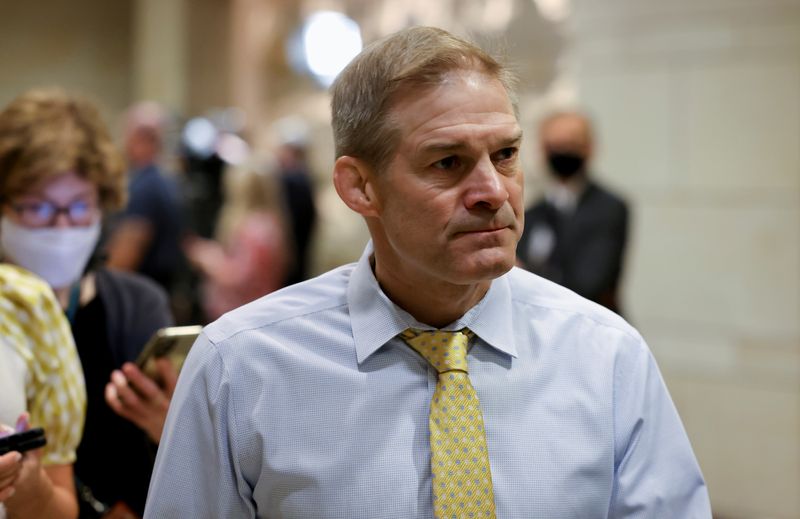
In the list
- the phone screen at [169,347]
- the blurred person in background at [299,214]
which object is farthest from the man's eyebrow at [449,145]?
the blurred person in background at [299,214]

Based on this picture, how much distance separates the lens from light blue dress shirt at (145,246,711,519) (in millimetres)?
1755

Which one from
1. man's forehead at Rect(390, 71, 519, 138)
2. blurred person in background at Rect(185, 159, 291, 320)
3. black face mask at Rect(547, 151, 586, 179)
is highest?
man's forehead at Rect(390, 71, 519, 138)

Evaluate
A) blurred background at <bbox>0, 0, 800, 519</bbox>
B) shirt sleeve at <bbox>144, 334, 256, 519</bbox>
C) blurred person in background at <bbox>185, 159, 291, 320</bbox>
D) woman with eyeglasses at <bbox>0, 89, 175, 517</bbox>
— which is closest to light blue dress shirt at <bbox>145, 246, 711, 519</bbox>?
shirt sleeve at <bbox>144, 334, 256, 519</bbox>

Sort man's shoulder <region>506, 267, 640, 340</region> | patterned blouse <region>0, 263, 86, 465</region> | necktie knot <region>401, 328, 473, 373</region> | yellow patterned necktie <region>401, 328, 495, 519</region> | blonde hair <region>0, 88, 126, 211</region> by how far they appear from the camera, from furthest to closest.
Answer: blonde hair <region>0, 88, 126, 211</region>
patterned blouse <region>0, 263, 86, 465</region>
man's shoulder <region>506, 267, 640, 340</region>
necktie knot <region>401, 328, 473, 373</region>
yellow patterned necktie <region>401, 328, 495, 519</region>

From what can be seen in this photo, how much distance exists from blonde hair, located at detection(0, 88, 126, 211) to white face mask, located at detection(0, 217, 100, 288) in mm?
96

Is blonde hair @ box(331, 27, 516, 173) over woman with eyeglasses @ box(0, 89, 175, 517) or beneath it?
over

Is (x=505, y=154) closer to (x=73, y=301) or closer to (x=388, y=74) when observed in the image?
(x=388, y=74)

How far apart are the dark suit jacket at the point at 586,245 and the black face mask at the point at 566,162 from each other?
123 mm

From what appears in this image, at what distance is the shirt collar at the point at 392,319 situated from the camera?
73.0 inches

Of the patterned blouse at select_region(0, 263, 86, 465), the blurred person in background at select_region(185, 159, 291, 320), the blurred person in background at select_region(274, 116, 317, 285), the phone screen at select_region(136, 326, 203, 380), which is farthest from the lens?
the blurred person in background at select_region(274, 116, 317, 285)

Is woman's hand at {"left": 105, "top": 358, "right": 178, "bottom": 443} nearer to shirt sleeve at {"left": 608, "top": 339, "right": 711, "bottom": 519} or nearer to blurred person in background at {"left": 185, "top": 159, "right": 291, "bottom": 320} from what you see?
shirt sleeve at {"left": 608, "top": 339, "right": 711, "bottom": 519}

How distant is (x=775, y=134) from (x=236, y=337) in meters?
4.09

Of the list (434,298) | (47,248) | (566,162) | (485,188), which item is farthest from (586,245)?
(485,188)

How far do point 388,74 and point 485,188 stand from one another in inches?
10.5
